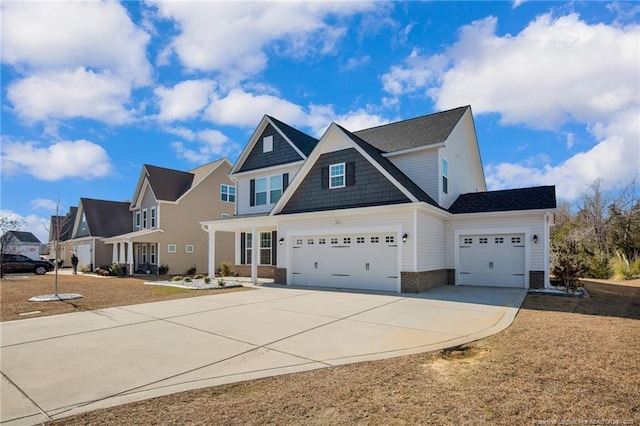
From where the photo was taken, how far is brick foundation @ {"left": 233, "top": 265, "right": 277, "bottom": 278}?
67.6 ft

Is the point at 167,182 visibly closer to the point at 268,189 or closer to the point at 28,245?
the point at 268,189

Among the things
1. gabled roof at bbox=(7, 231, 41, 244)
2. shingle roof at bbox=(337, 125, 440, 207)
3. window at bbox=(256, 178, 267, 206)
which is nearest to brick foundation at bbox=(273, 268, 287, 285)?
window at bbox=(256, 178, 267, 206)

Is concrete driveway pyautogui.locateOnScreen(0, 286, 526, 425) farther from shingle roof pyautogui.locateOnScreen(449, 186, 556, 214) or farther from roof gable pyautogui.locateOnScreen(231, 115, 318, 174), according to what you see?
roof gable pyautogui.locateOnScreen(231, 115, 318, 174)

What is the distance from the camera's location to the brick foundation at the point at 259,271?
20.6 meters

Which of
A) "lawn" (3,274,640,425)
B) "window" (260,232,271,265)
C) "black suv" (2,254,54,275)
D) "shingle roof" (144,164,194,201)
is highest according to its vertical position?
"shingle roof" (144,164,194,201)

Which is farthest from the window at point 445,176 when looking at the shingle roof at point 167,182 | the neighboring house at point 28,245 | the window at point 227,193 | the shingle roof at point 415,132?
the neighboring house at point 28,245

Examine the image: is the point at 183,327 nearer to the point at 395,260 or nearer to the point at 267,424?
the point at 267,424

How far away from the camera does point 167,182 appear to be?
28.9m

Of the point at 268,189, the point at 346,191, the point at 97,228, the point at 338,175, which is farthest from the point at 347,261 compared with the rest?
the point at 97,228

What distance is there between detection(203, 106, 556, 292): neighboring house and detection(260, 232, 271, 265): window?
7.53 ft

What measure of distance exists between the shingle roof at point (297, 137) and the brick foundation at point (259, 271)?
22.2 feet

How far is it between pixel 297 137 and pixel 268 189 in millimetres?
3583

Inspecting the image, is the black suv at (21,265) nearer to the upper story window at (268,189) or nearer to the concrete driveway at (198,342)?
the upper story window at (268,189)

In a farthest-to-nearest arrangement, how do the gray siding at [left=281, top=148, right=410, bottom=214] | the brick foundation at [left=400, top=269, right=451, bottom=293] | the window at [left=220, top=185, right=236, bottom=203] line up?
1. the window at [left=220, top=185, right=236, bottom=203]
2. the gray siding at [left=281, top=148, right=410, bottom=214]
3. the brick foundation at [left=400, top=269, right=451, bottom=293]
